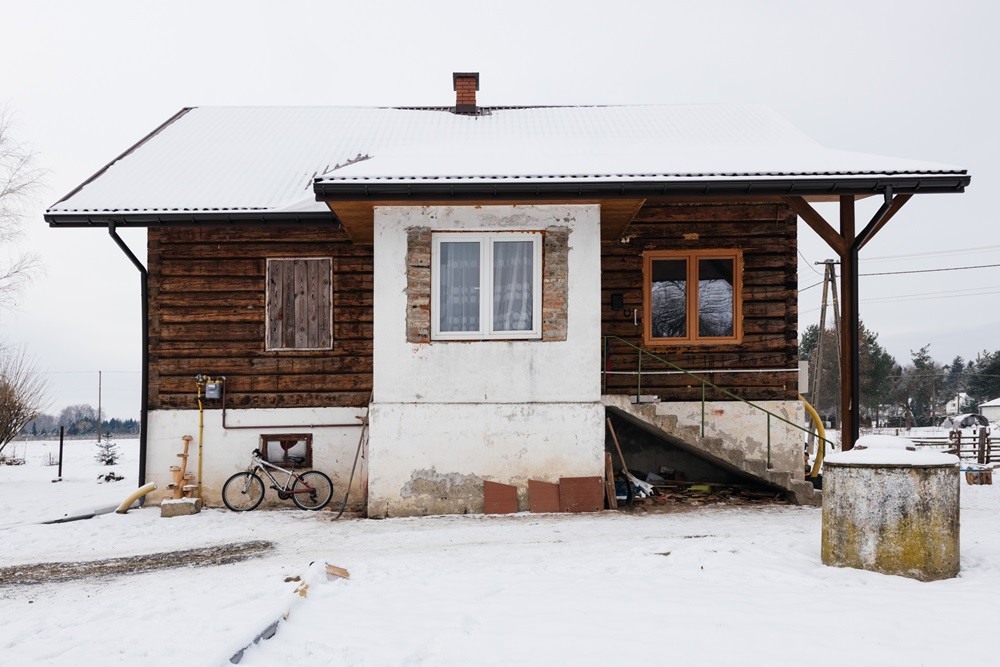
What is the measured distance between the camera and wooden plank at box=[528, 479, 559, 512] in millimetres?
10836

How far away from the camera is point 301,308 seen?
1303 centimetres

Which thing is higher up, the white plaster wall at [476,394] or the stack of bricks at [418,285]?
the stack of bricks at [418,285]

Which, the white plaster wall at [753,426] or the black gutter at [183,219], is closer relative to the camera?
the black gutter at [183,219]

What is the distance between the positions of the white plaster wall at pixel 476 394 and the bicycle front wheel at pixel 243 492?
2.56 meters

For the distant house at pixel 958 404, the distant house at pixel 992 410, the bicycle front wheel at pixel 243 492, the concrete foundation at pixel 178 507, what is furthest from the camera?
the distant house at pixel 958 404

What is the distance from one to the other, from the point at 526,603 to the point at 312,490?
666cm

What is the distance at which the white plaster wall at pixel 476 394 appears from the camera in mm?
10922

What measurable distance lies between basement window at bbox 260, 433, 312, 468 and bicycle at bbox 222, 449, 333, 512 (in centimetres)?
8

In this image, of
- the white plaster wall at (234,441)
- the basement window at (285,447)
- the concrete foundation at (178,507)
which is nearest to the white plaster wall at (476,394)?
the white plaster wall at (234,441)

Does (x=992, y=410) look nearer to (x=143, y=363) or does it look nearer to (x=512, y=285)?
(x=512, y=285)

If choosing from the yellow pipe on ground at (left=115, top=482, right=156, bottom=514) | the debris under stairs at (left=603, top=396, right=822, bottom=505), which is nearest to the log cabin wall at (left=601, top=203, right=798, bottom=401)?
the debris under stairs at (left=603, top=396, right=822, bottom=505)

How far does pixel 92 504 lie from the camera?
13.3 metres

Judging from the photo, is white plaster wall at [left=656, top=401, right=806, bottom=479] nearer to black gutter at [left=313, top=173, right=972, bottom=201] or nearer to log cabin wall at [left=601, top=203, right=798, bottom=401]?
log cabin wall at [left=601, top=203, right=798, bottom=401]

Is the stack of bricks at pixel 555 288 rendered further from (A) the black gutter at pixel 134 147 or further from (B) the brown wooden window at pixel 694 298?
(A) the black gutter at pixel 134 147
